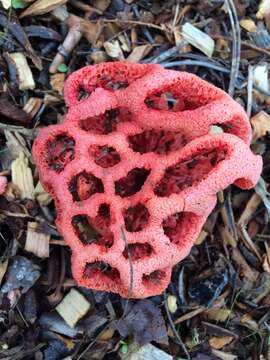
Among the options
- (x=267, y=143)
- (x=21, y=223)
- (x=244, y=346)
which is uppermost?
(x=267, y=143)

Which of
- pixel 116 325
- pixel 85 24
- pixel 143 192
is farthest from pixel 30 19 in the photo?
pixel 116 325

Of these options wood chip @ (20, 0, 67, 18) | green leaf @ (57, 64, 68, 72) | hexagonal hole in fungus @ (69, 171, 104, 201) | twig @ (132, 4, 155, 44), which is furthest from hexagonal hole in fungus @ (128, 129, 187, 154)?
wood chip @ (20, 0, 67, 18)

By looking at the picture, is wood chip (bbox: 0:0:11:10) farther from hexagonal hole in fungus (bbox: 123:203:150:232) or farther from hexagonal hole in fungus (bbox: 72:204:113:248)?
hexagonal hole in fungus (bbox: 123:203:150:232)

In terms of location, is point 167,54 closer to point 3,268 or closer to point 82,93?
point 82,93

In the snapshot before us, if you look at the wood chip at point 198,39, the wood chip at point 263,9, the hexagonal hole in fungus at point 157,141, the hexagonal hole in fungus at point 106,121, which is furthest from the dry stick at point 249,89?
the hexagonal hole in fungus at point 106,121

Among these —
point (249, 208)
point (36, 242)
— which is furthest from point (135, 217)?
point (249, 208)

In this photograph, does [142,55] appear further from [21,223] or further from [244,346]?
[244,346]

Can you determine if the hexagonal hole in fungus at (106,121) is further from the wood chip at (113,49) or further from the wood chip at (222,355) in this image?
the wood chip at (222,355)
